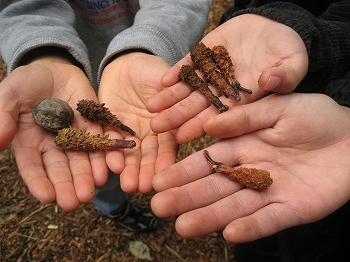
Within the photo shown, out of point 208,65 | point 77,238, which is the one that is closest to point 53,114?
point 208,65

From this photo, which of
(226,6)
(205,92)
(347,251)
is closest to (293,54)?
(205,92)

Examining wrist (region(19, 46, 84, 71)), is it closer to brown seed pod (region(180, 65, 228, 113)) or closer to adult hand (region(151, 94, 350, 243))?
brown seed pod (region(180, 65, 228, 113))

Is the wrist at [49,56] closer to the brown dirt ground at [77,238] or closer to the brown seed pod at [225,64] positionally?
the brown seed pod at [225,64]

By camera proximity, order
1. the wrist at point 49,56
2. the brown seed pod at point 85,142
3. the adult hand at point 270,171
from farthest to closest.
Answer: the wrist at point 49,56 → the brown seed pod at point 85,142 → the adult hand at point 270,171

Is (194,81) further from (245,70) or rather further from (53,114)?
(53,114)

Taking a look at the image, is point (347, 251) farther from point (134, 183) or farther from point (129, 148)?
point (129, 148)

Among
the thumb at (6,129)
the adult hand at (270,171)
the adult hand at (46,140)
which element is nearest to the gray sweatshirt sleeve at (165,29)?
the adult hand at (46,140)
